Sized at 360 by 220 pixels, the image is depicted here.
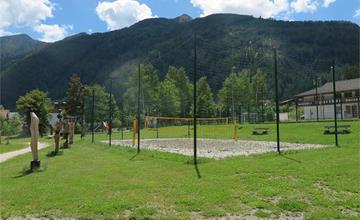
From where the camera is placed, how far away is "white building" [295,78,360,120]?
56344 mm

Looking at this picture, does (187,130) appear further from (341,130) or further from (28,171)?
(28,171)

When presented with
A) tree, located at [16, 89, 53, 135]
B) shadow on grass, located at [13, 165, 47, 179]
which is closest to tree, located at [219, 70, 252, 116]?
tree, located at [16, 89, 53, 135]

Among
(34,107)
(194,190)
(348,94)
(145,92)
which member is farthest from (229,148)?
(34,107)

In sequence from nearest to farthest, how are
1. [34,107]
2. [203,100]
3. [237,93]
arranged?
1. [34,107]
2. [237,93]
3. [203,100]

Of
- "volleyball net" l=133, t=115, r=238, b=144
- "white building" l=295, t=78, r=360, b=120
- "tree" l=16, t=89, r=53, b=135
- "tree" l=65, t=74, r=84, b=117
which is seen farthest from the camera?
"tree" l=65, t=74, r=84, b=117

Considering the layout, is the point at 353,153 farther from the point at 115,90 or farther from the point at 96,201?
the point at 115,90

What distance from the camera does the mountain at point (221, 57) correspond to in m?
127

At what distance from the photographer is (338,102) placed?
59.2 metres

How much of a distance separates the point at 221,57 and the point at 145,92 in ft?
212

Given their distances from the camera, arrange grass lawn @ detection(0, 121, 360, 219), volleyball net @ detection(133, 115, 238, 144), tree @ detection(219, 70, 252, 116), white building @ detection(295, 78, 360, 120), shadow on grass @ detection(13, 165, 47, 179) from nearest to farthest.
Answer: grass lawn @ detection(0, 121, 360, 219) < shadow on grass @ detection(13, 165, 47, 179) < volleyball net @ detection(133, 115, 238, 144) < white building @ detection(295, 78, 360, 120) < tree @ detection(219, 70, 252, 116)

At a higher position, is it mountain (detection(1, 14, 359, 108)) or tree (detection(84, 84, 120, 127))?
mountain (detection(1, 14, 359, 108))

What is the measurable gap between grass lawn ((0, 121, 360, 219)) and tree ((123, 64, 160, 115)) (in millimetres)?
53031

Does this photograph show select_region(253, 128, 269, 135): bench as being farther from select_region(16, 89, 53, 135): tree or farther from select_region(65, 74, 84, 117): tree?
select_region(65, 74, 84, 117): tree

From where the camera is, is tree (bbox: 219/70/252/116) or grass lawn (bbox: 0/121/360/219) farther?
tree (bbox: 219/70/252/116)
